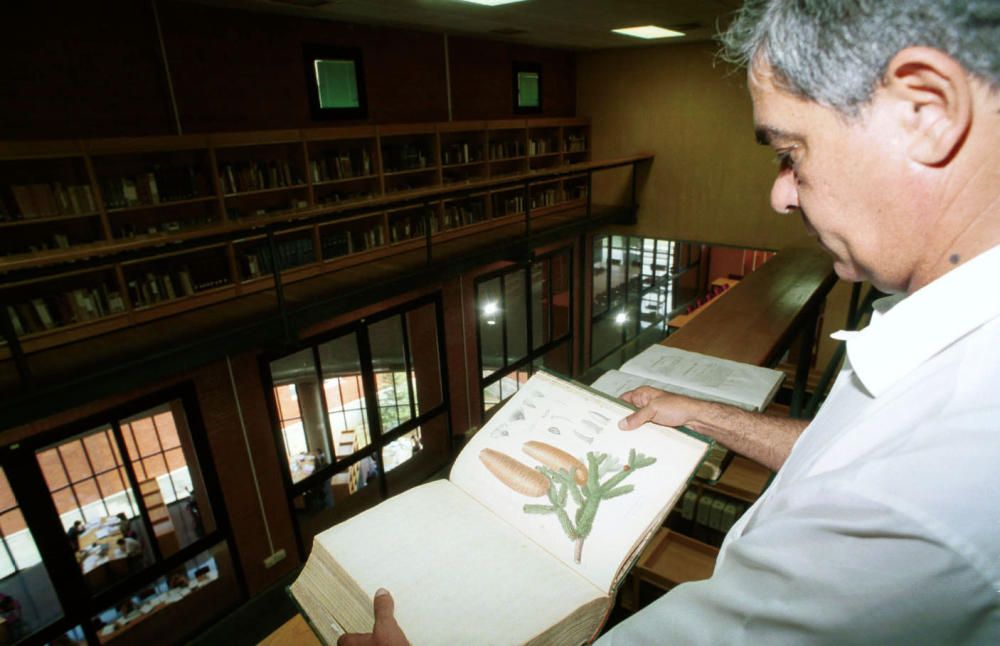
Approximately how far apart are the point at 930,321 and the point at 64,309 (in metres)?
5.30

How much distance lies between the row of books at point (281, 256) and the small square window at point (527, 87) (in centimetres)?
436

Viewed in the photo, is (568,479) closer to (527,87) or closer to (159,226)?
(159,226)

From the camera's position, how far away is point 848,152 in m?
0.48

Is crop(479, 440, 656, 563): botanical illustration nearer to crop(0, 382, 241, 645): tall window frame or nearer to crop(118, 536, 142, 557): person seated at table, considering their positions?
crop(0, 382, 241, 645): tall window frame

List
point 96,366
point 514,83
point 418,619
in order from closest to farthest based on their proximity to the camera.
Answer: point 418,619
point 96,366
point 514,83

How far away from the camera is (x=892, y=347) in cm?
45

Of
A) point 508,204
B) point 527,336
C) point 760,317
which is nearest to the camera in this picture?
point 760,317

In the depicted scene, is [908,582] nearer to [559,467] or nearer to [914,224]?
[914,224]

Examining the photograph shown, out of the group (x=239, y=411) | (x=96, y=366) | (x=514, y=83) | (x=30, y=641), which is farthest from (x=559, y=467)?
(x=514, y=83)

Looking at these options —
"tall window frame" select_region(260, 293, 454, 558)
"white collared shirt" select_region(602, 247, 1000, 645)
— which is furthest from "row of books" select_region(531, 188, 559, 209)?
"white collared shirt" select_region(602, 247, 1000, 645)

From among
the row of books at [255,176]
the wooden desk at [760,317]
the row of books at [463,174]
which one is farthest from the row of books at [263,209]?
the wooden desk at [760,317]

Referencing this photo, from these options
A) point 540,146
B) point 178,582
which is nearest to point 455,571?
point 178,582

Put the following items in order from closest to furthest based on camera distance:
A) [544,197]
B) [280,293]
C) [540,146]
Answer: [280,293] < [540,146] < [544,197]

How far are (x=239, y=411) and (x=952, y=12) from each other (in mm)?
5082
